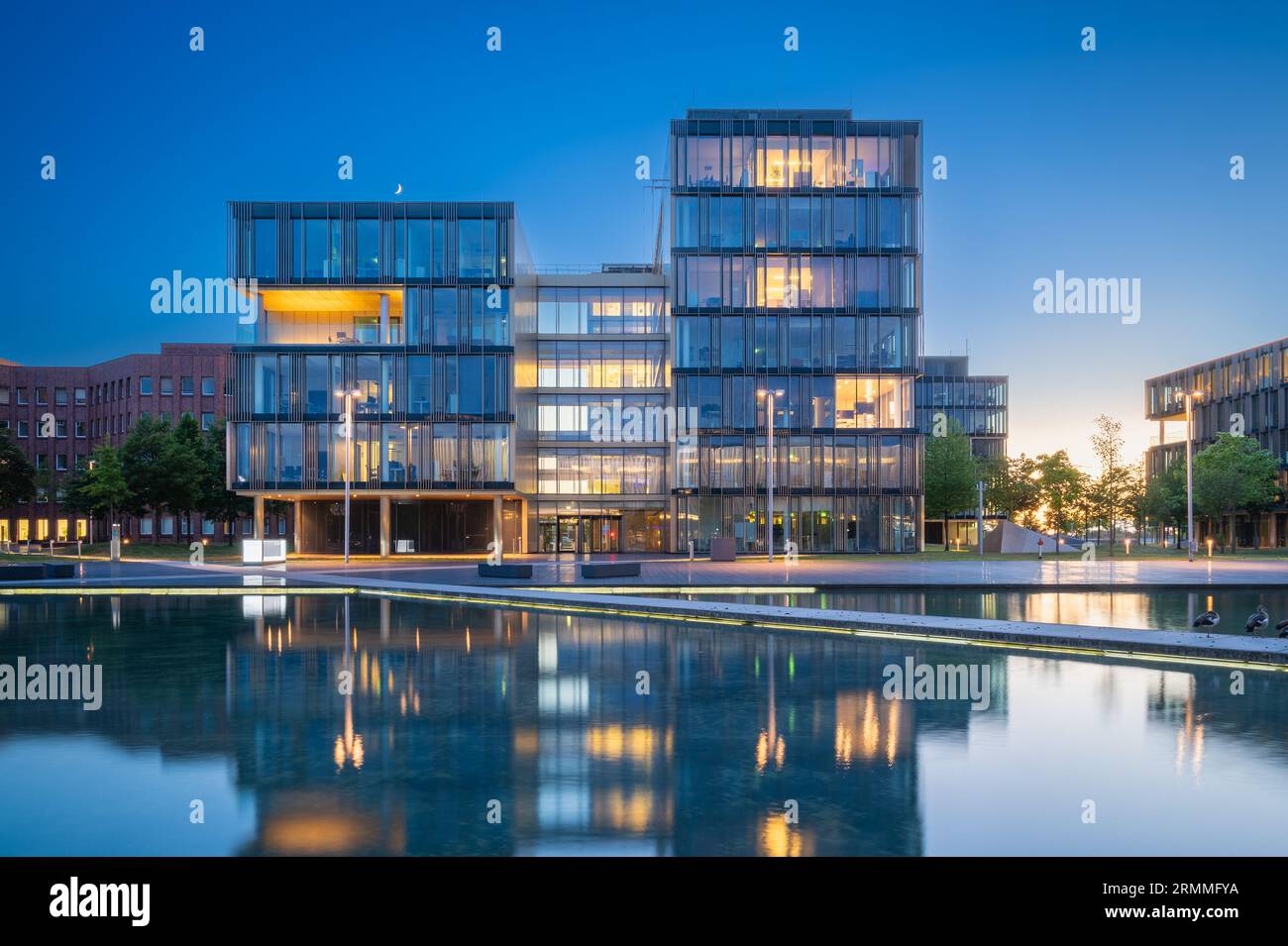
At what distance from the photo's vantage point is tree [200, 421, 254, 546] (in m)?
74.5

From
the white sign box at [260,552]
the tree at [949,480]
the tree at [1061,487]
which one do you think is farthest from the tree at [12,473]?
the tree at [1061,487]

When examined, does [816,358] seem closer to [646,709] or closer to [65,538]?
[646,709]

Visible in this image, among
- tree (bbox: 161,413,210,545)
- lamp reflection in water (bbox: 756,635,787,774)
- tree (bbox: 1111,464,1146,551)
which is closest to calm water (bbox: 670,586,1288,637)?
lamp reflection in water (bbox: 756,635,787,774)

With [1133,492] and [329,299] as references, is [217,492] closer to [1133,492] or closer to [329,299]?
[329,299]

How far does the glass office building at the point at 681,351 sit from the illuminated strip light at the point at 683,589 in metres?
30.0

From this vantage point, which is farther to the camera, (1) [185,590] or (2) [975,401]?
(2) [975,401]

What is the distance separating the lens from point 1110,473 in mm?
77875

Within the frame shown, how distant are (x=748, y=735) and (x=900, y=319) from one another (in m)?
57.3

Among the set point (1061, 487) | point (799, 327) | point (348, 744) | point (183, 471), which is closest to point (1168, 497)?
point (1061, 487)

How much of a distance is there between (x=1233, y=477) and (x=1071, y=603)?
57.9m

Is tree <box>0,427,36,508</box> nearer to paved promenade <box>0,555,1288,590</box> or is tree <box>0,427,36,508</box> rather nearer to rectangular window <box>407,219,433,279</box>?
paved promenade <box>0,555,1288,590</box>

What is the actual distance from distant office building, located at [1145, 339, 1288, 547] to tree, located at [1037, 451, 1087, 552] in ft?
36.4

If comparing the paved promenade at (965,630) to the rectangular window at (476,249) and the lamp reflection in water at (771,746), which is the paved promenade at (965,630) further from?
the rectangular window at (476,249)

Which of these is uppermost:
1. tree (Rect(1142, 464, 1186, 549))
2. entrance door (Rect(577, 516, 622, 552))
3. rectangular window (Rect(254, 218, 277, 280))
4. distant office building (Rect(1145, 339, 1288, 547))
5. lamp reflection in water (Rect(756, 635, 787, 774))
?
rectangular window (Rect(254, 218, 277, 280))
